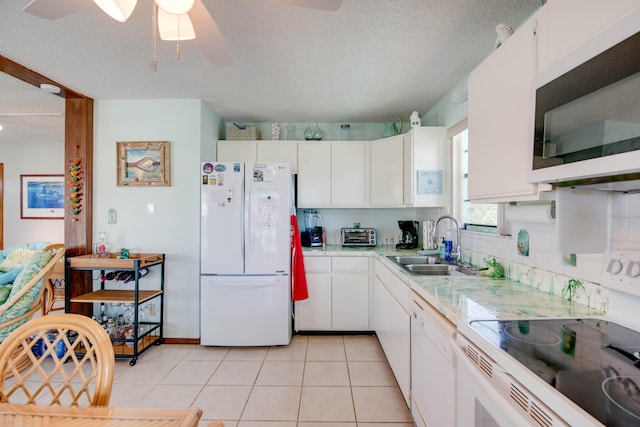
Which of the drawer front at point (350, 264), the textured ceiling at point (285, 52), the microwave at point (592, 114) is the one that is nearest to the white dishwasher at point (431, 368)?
the microwave at point (592, 114)

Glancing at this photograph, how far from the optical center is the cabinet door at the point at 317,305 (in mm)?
3025

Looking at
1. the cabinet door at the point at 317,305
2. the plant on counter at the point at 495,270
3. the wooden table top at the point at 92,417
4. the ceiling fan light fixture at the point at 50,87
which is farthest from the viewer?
the cabinet door at the point at 317,305

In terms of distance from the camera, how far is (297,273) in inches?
115

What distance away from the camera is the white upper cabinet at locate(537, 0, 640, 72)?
810mm

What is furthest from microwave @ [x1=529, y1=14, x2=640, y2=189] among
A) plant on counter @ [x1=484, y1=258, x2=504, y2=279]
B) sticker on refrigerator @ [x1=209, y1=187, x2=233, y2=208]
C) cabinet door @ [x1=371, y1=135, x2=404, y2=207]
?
sticker on refrigerator @ [x1=209, y1=187, x2=233, y2=208]

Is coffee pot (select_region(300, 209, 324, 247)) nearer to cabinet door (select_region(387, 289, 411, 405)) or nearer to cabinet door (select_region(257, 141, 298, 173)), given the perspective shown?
cabinet door (select_region(257, 141, 298, 173))

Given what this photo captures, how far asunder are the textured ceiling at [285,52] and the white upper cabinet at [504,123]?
1.65 feet

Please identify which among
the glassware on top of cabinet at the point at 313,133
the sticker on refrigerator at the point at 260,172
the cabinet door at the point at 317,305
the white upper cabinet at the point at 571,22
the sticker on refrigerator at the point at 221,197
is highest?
the glassware on top of cabinet at the point at 313,133

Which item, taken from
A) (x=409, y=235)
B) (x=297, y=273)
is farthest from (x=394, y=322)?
(x=409, y=235)

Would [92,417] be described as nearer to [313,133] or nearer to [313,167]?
[313,167]

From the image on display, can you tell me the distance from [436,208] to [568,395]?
2.50 metres

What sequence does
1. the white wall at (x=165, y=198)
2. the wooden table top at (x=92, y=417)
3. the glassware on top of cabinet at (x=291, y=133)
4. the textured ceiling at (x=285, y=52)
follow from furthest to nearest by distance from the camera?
the glassware on top of cabinet at (x=291, y=133) < the white wall at (x=165, y=198) < the textured ceiling at (x=285, y=52) < the wooden table top at (x=92, y=417)

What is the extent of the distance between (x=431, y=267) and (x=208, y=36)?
207 cm

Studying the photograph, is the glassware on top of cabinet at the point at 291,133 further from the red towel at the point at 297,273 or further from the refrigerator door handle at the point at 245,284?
the refrigerator door handle at the point at 245,284
